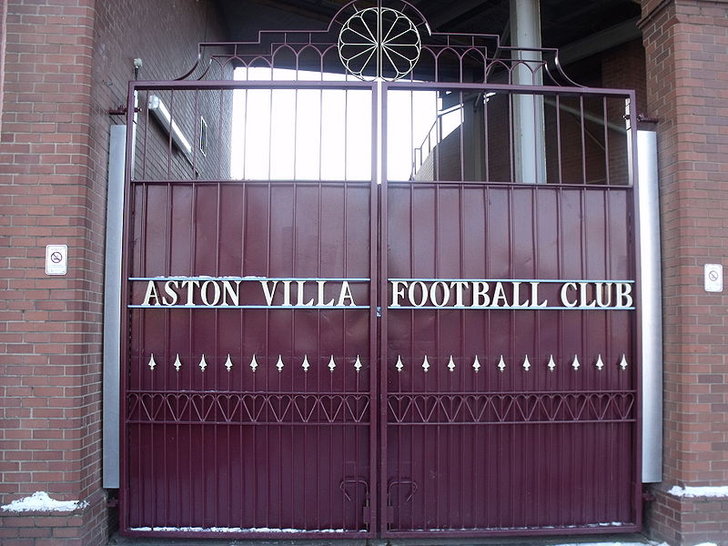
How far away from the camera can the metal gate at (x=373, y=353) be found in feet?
14.2

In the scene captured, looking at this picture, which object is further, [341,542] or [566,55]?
[566,55]

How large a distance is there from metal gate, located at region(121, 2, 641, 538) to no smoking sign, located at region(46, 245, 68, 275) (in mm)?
486

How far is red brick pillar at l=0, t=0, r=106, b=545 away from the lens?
153 inches

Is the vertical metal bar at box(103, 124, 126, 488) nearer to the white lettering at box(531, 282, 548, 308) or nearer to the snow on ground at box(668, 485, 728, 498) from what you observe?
the white lettering at box(531, 282, 548, 308)

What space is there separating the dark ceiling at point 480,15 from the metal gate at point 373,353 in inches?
197

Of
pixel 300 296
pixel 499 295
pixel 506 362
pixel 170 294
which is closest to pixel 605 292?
pixel 499 295

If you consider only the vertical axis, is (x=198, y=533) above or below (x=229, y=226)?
below

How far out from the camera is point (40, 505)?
3869 millimetres

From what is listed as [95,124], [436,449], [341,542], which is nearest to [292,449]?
[341,542]

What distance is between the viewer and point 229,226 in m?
4.45

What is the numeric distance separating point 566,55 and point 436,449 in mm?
7641

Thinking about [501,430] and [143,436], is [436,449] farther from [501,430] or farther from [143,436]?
[143,436]

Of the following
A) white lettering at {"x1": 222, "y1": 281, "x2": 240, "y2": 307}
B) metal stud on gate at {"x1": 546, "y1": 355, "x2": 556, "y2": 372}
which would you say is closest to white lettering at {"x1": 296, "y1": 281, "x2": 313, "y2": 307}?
white lettering at {"x1": 222, "y1": 281, "x2": 240, "y2": 307}

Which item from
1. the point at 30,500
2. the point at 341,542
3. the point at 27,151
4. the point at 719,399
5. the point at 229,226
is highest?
the point at 27,151
